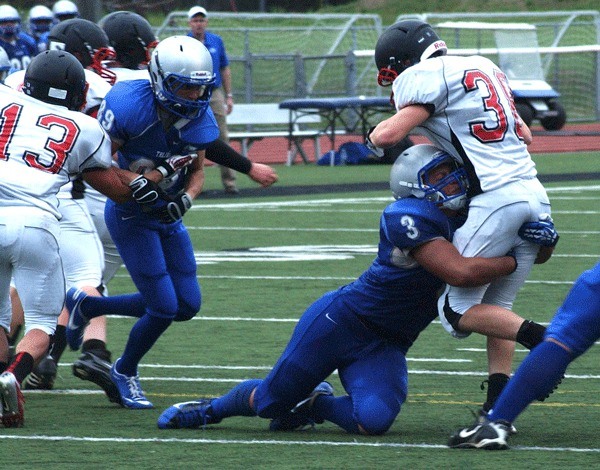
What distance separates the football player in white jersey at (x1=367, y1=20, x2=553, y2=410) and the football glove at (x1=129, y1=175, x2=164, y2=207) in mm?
991

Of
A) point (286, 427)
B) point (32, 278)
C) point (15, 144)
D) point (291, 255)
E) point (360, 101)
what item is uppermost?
point (15, 144)

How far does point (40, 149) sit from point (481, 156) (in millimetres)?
1735

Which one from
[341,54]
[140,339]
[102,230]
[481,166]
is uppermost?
[481,166]

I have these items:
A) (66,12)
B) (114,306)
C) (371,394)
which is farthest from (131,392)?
(66,12)

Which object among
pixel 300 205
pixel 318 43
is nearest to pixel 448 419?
pixel 300 205

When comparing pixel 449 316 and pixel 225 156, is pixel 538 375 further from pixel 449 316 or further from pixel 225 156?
pixel 225 156

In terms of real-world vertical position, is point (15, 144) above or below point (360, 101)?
above

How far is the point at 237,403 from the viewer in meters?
5.49

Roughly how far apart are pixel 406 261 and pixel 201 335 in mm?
2906

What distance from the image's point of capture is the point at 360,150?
1977 centimetres

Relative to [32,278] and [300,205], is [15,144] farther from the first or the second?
[300,205]

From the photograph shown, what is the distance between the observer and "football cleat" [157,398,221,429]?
18.3 ft

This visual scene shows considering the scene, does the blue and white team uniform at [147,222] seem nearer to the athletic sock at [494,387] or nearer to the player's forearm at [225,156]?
the player's forearm at [225,156]

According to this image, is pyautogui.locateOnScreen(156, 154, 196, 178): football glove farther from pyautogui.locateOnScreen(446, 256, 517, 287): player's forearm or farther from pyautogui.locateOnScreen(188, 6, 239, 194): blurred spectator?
pyautogui.locateOnScreen(188, 6, 239, 194): blurred spectator
